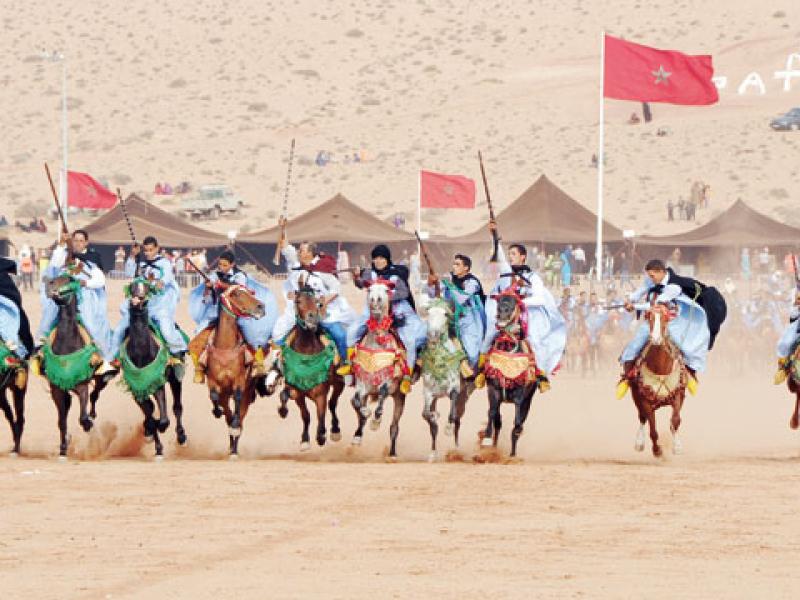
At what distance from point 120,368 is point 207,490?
328 cm

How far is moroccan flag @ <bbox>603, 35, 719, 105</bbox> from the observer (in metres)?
41.2

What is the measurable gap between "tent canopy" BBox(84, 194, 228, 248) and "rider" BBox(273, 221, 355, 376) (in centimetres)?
3605

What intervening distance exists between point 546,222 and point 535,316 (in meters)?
35.8

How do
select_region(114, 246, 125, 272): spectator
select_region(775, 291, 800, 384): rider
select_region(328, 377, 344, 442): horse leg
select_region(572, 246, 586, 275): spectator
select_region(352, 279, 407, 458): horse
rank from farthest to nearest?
select_region(114, 246, 125, 272): spectator < select_region(572, 246, 586, 275): spectator < select_region(775, 291, 800, 384): rider < select_region(328, 377, 344, 442): horse leg < select_region(352, 279, 407, 458): horse

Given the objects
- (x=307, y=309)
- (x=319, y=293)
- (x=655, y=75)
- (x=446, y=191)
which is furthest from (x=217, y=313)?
(x=446, y=191)

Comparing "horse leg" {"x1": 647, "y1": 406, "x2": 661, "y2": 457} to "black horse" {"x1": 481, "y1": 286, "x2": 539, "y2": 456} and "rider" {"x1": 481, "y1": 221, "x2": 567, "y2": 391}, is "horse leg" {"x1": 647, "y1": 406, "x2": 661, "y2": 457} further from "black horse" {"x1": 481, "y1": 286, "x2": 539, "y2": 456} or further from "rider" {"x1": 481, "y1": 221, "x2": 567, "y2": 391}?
"black horse" {"x1": 481, "y1": 286, "x2": 539, "y2": 456}

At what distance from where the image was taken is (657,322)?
744 inches

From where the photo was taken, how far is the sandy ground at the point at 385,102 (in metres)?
78.5

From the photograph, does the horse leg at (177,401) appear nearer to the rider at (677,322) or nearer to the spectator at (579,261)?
the rider at (677,322)

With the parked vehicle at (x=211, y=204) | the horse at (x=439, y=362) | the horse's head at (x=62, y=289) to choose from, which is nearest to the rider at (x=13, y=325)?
the horse's head at (x=62, y=289)

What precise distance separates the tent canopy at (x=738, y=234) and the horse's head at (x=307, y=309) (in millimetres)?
38135

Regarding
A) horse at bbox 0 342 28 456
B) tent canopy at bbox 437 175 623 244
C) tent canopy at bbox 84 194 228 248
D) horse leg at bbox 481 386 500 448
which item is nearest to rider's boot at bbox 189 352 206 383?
horse at bbox 0 342 28 456

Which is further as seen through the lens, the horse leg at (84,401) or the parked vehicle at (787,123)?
the parked vehicle at (787,123)

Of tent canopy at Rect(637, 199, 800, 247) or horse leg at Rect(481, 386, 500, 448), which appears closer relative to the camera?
horse leg at Rect(481, 386, 500, 448)
